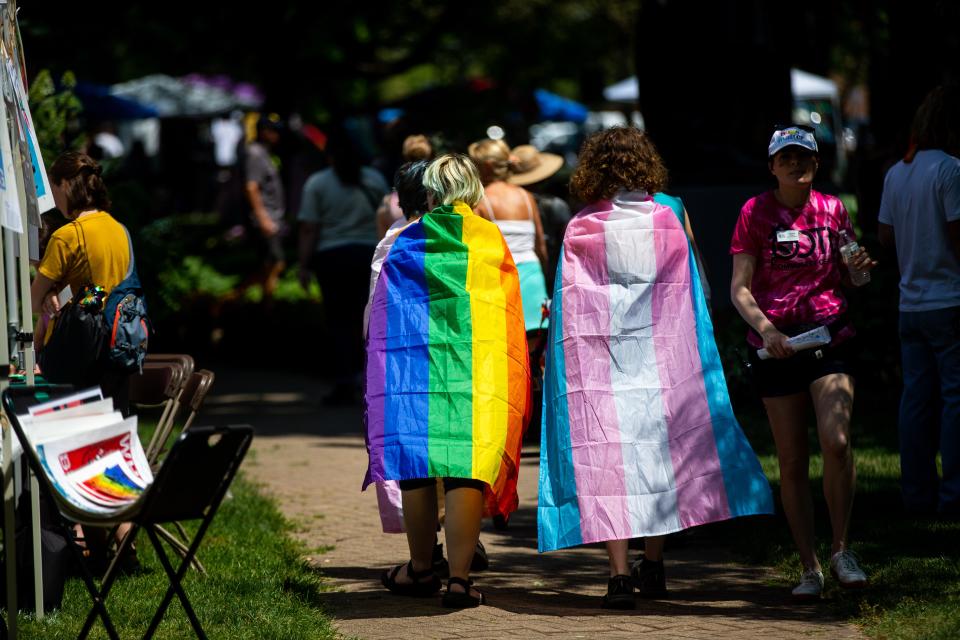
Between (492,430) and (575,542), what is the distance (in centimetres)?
56

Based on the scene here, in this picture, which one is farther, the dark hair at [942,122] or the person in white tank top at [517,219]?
the person in white tank top at [517,219]

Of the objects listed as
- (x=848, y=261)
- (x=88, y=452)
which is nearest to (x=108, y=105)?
(x=848, y=261)

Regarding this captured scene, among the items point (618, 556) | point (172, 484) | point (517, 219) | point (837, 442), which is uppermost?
point (517, 219)

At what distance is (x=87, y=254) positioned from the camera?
6.30 metres

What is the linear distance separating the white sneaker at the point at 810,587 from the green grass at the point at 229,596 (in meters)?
1.89

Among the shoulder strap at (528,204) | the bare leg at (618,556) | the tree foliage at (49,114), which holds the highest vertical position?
the tree foliage at (49,114)

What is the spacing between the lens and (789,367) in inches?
233

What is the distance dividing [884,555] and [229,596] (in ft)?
9.21

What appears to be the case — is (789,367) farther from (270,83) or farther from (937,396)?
(270,83)

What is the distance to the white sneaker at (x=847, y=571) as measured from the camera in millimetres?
5840

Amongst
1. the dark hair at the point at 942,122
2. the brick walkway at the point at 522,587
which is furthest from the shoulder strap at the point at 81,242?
the dark hair at the point at 942,122

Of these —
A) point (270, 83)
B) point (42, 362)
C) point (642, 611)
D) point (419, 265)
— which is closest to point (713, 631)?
point (642, 611)

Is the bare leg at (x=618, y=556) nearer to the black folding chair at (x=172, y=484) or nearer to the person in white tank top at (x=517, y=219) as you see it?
the black folding chair at (x=172, y=484)

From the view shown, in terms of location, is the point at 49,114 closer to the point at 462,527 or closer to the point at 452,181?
the point at 452,181
